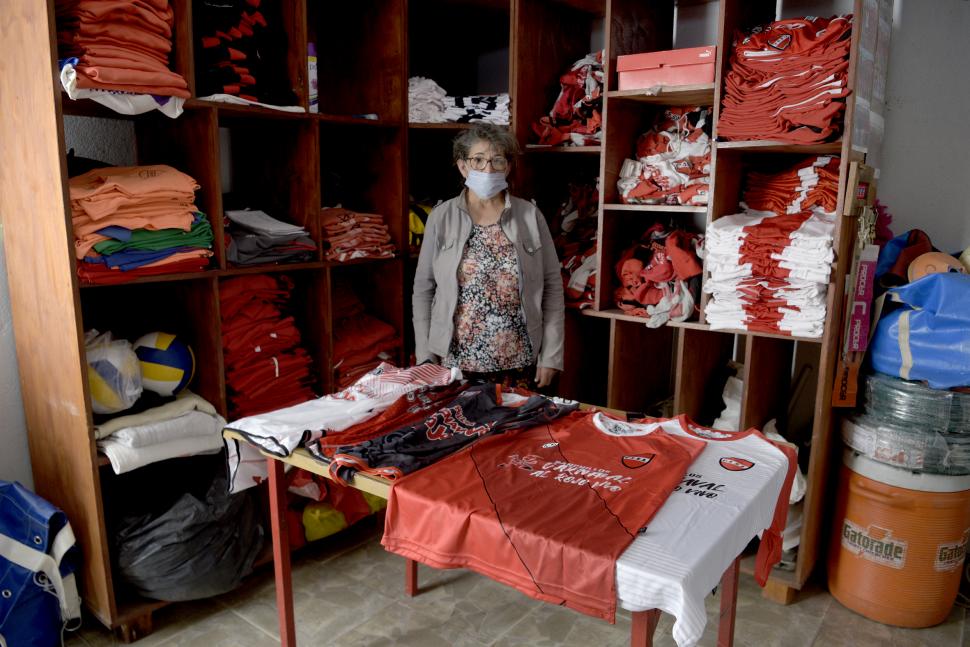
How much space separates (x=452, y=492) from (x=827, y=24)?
2.04 meters

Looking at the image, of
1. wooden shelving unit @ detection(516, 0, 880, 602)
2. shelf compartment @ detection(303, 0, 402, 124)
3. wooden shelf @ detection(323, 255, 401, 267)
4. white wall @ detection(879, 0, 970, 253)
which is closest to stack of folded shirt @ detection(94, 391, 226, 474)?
wooden shelf @ detection(323, 255, 401, 267)

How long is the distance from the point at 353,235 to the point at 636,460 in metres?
1.68

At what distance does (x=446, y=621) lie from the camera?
2477 millimetres

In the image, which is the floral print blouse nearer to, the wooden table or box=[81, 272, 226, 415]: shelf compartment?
box=[81, 272, 226, 415]: shelf compartment

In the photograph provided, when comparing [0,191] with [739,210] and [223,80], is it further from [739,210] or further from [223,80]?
[739,210]

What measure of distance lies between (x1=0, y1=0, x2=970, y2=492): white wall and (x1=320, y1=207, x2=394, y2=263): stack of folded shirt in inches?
31.9

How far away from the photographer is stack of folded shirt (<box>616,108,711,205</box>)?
9.05 feet

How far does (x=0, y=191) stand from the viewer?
230cm

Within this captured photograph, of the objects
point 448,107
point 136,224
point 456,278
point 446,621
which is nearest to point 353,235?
point 456,278

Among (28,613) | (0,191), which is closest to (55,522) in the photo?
(28,613)

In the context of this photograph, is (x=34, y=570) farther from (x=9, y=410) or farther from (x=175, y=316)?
(x=175, y=316)

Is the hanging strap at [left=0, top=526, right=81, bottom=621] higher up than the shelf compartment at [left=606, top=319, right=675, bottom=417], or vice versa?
the shelf compartment at [left=606, top=319, right=675, bottom=417]

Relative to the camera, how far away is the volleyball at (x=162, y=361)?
2383mm

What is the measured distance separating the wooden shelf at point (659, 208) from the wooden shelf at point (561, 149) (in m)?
0.24
